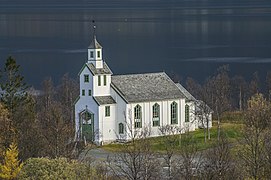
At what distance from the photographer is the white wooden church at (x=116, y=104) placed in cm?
5622

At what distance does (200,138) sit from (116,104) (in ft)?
20.8

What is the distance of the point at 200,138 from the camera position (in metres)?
55.1

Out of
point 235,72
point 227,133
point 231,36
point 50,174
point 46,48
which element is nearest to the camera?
point 50,174

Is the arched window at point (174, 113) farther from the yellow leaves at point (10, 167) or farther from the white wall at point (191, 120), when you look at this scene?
the yellow leaves at point (10, 167)

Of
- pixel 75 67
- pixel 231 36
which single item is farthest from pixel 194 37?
pixel 75 67

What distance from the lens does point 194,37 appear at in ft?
587

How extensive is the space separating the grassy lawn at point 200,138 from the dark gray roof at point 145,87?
320cm

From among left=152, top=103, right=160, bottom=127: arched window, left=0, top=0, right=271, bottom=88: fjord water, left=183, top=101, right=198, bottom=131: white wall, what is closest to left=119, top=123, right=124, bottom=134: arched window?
left=152, top=103, right=160, bottom=127: arched window

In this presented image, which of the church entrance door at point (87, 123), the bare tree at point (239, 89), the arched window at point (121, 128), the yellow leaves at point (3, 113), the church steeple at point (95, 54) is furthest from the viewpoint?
the bare tree at point (239, 89)

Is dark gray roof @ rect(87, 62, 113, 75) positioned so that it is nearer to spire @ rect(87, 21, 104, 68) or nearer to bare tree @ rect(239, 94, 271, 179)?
spire @ rect(87, 21, 104, 68)

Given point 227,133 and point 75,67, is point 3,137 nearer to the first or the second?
point 227,133

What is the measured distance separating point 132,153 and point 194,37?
143 meters

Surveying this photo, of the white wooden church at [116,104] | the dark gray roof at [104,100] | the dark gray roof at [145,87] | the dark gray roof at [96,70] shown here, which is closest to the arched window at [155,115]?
the white wooden church at [116,104]

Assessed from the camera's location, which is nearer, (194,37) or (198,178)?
(198,178)
